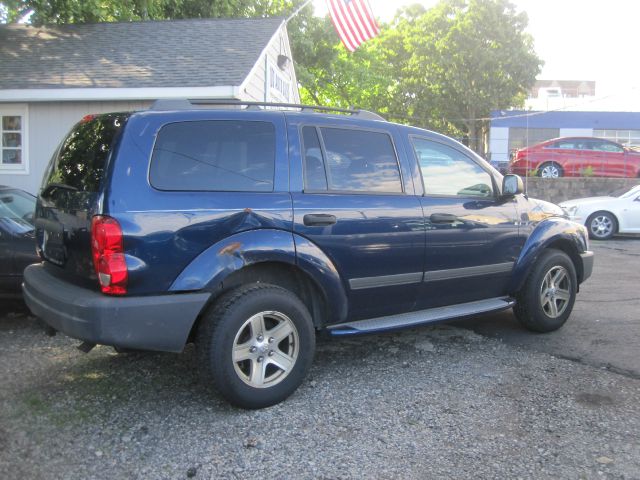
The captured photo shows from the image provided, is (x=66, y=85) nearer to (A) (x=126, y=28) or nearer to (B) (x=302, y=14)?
(A) (x=126, y=28)

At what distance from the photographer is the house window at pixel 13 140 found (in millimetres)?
10625

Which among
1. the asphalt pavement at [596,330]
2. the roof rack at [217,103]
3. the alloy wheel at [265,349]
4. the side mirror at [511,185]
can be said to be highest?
the roof rack at [217,103]

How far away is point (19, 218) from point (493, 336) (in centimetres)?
442

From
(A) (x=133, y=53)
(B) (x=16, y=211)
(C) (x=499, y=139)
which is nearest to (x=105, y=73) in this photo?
(A) (x=133, y=53)

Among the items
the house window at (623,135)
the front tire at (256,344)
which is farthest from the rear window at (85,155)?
the house window at (623,135)

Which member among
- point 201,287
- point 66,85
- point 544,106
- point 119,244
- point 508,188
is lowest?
point 201,287

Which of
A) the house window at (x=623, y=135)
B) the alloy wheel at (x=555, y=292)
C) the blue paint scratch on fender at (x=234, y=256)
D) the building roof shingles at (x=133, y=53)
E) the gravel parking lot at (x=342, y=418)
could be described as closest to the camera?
the gravel parking lot at (x=342, y=418)

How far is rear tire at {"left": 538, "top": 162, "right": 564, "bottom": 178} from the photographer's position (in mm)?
18672

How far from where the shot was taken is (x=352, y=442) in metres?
3.31

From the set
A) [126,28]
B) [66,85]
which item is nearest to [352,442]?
[66,85]

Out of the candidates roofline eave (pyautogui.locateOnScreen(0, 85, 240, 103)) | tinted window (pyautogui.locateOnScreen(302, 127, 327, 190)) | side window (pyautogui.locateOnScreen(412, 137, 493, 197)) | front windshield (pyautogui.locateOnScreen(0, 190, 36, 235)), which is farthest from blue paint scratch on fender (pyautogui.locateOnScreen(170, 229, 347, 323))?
roofline eave (pyautogui.locateOnScreen(0, 85, 240, 103))

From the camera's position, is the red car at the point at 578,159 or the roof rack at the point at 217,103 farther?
the red car at the point at 578,159

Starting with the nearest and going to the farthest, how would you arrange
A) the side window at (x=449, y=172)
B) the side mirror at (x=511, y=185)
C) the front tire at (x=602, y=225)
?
1. the side window at (x=449, y=172)
2. the side mirror at (x=511, y=185)
3. the front tire at (x=602, y=225)

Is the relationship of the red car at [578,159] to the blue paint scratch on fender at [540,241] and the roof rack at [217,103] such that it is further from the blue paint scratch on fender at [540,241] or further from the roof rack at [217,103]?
the roof rack at [217,103]
